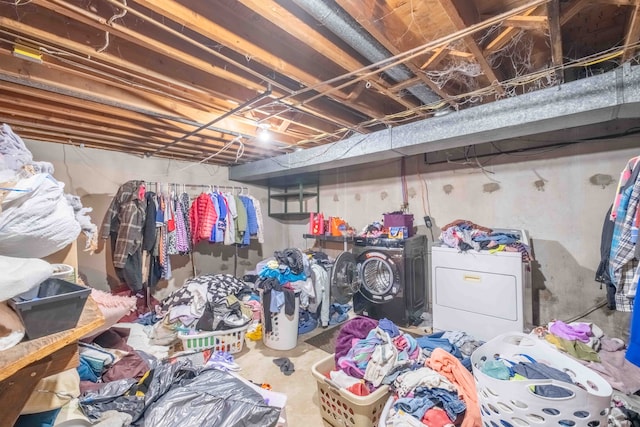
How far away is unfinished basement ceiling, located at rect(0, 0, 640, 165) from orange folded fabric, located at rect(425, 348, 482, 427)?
1.96 m

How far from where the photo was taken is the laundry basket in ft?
4.07

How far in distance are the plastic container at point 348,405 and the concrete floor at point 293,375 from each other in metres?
0.17

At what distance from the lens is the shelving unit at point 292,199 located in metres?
5.25

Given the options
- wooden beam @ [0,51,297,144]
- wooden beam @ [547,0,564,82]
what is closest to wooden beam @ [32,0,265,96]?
wooden beam @ [0,51,297,144]

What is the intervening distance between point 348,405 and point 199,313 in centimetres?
194

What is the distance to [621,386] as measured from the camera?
1.71 m

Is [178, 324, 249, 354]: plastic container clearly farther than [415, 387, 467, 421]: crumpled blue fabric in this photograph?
Yes

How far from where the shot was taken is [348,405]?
1699 mm

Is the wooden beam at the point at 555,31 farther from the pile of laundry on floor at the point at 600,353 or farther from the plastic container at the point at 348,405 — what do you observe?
the plastic container at the point at 348,405

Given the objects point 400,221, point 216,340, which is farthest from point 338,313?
point 216,340

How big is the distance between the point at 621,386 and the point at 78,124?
16.0ft

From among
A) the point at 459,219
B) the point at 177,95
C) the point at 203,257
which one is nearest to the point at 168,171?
the point at 203,257

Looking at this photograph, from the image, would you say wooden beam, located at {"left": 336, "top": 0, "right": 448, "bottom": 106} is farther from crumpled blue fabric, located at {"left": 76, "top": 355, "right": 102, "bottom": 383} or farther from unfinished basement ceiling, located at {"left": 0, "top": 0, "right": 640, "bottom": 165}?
crumpled blue fabric, located at {"left": 76, "top": 355, "right": 102, "bottom": 383}

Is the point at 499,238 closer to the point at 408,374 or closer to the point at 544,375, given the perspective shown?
the point at 544,375
